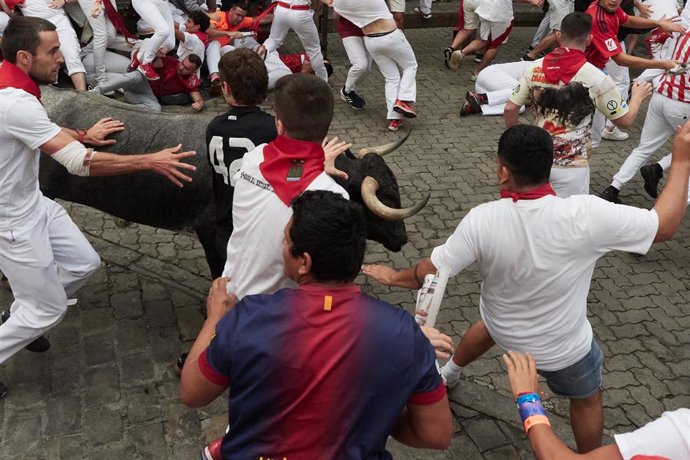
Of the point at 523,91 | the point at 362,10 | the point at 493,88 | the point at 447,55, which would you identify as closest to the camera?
the point at 523,91

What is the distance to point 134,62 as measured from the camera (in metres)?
8.51

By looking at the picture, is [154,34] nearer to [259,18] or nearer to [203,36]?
[203,36]

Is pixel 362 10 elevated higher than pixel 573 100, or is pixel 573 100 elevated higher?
pixel 573 100

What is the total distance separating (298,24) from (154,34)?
187cm

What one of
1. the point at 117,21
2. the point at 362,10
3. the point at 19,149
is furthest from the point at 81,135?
the point at 117,21

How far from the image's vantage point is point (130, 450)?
3893 millimetres

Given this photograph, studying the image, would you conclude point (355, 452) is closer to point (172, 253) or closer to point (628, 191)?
point (172, 253)

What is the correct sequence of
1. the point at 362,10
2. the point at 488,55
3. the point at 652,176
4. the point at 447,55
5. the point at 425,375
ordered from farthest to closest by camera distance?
the point at 447,55
the point at 488,55
the point at 362,10
the point at 652,176
the point at 425,375

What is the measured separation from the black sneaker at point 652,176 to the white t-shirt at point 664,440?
5.30m

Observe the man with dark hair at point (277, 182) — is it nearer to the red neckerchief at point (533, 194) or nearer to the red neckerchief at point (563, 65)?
the red neckerchief at point (533, 194)

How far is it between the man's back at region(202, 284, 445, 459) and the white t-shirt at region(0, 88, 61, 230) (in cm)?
207

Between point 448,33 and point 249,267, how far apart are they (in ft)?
34.7

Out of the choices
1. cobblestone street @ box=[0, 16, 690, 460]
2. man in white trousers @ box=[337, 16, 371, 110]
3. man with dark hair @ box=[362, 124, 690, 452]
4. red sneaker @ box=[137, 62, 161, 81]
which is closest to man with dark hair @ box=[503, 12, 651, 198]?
cobblestone street @ box=[0, 16, 690, 460]

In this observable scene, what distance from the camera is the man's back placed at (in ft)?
6.68
